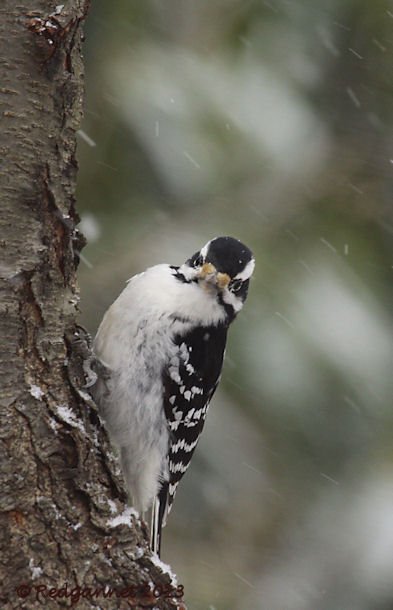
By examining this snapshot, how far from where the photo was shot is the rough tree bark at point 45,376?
2217mm

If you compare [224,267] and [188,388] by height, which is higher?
[224,267]

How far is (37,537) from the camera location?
7.29ft

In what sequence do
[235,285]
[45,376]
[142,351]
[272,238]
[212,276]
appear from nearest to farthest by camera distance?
[45,376] → [142,351] → [212,276] → [235,285] → [272,238]

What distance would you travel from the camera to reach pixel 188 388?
3379 mm

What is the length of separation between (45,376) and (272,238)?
2.61 meters

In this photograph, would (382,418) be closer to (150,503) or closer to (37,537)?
(150,503)

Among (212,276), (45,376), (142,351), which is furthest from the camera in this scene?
(212,276)

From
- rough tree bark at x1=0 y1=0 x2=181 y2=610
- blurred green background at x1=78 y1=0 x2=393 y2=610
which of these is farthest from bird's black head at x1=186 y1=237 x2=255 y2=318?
blurred green background at x1=78 y1=0 x2=393 y2=610

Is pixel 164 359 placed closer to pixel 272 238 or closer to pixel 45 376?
pixel 45 376

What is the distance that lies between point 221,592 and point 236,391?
1090mm

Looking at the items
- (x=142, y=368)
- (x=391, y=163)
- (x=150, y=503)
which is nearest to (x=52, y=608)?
(x=142, y=368)

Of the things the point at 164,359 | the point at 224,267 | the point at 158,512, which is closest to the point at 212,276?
the point at 224,267

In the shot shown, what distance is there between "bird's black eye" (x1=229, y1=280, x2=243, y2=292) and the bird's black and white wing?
149 mm

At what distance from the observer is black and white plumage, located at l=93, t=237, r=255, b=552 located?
3191 millimetres
